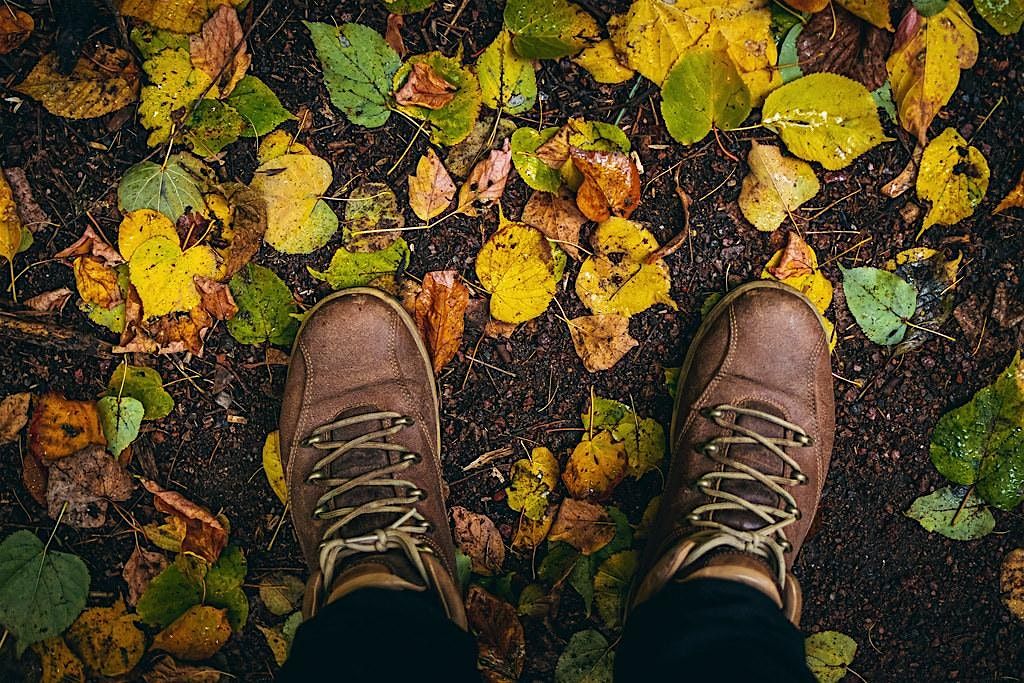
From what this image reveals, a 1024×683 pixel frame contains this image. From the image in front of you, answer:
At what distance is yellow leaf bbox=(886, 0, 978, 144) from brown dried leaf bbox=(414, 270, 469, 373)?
37.4 inches

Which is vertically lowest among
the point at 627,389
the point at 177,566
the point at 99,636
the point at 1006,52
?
the point at 99,636

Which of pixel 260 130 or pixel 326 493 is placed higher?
pixel 260 130

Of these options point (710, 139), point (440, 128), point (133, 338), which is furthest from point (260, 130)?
point (710, 139)

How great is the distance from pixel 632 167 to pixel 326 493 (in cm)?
89

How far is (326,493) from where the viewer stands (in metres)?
1.33

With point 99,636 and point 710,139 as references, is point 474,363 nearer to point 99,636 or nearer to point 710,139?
point 710,139

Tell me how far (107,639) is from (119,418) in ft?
1.61

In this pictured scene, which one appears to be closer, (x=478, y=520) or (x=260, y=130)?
(x=260, y=130)

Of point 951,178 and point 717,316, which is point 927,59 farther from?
point 717,316

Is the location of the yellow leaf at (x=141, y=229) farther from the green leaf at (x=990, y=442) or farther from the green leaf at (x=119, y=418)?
the green leaf at (x=990, y=442)

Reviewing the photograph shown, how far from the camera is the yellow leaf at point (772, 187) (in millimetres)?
1335

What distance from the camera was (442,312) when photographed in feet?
4.56

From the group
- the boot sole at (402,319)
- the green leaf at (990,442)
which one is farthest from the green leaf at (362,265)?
the green leaf at (990,442)

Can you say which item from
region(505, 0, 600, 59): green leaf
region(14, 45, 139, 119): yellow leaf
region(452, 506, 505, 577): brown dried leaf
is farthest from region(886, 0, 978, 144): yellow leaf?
region(14, 45, 139, 119): yellow leaf
